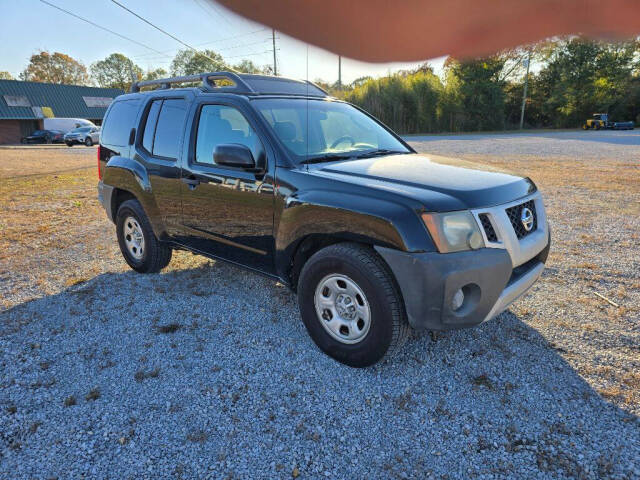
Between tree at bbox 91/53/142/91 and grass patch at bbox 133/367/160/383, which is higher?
tree at bbox 91/53/142/91

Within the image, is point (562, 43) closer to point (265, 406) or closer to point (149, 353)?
point (265, 406)

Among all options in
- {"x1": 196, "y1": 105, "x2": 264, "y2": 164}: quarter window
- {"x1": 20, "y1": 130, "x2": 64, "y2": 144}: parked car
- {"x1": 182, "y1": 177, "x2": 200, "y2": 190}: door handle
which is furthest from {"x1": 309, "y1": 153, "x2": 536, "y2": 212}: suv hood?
{"x1": 20, "y1": 130, "x2": 64, "y2": 144}: parked car

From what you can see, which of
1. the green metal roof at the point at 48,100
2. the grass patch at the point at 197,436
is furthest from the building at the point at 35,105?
the grass patch at the point at 197,436

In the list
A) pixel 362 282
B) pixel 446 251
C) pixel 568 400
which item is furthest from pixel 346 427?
pixel 568 400

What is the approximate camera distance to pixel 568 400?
95.3 inches

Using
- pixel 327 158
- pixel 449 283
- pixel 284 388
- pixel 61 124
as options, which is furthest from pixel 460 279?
pixel 61 124

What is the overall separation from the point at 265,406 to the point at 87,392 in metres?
1.14

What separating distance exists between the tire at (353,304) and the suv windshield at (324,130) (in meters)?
0.87

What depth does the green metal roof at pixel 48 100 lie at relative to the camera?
130 ft

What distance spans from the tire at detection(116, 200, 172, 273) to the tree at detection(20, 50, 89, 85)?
83.4 metres

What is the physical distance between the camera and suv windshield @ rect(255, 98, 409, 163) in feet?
10.5

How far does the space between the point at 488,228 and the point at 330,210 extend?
0.97 meters

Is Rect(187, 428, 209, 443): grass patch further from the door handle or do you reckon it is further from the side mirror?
the door handle

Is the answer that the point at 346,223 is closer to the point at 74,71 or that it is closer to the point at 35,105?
the point at 35,105
